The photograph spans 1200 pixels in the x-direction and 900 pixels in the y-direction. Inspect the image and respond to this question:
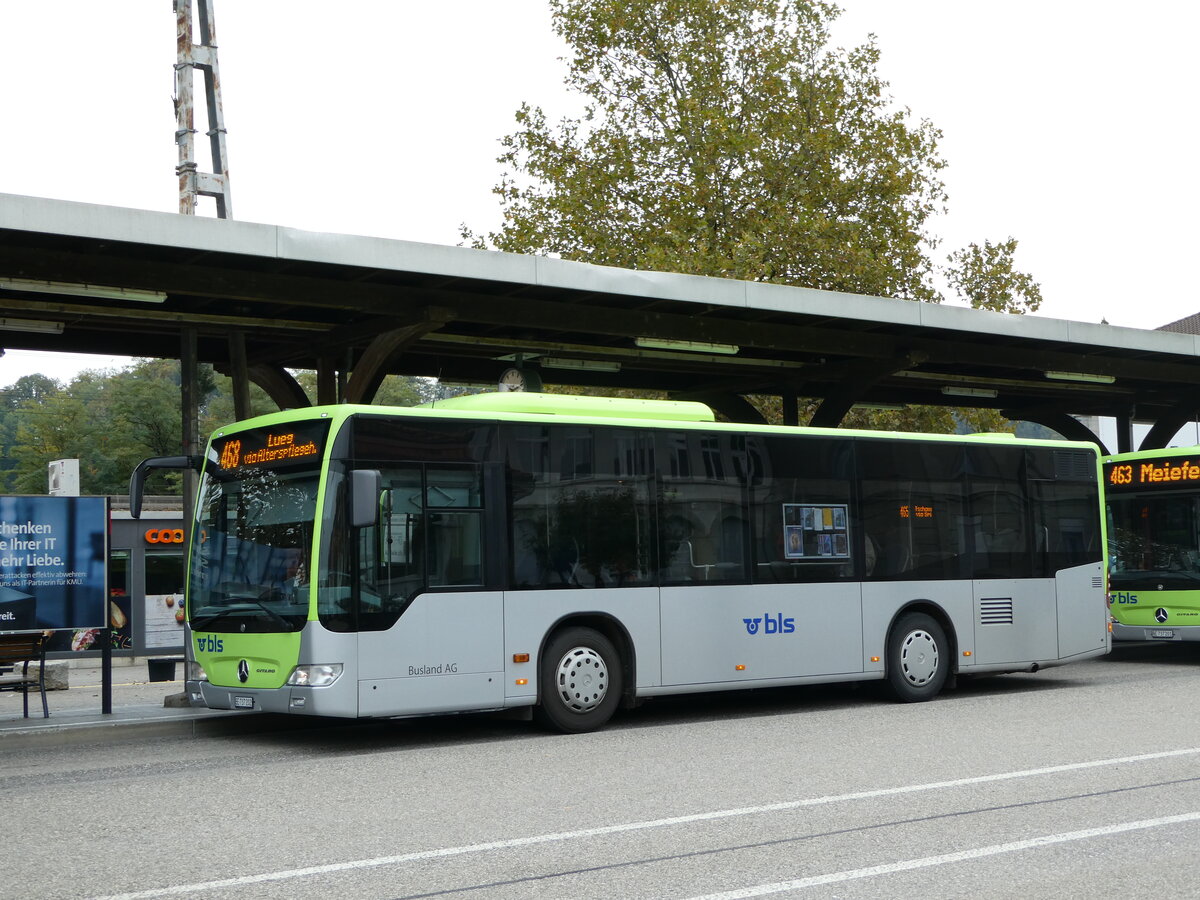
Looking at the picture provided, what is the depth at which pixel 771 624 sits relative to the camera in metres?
13.4

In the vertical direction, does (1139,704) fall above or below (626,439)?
below

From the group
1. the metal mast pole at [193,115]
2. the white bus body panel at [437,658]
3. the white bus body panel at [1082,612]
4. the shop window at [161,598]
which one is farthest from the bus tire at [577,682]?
the shop window at [161,598]

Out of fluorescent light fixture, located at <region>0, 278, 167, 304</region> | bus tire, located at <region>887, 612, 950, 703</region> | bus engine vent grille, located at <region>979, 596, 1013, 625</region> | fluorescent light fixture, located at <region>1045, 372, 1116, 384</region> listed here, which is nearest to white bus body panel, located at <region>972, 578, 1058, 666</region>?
bus engine vent grille, located at <region>979, 596, 1013, 625</region>

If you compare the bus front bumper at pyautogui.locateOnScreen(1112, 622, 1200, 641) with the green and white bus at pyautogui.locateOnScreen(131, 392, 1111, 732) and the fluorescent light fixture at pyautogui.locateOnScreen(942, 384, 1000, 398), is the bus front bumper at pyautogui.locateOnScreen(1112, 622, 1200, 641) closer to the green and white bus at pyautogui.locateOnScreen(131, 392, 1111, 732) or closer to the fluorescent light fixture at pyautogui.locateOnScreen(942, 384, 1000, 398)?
the green and white bus at pyautogui.locateOnScreen(131, 392, 1111, 732)

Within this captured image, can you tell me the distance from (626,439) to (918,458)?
3778 millimetres

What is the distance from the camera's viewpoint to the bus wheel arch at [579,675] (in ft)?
39.2

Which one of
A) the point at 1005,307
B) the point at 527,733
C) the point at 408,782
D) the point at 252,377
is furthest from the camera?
the point at 1005,307

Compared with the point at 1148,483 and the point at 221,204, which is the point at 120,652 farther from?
the point at 1148,483

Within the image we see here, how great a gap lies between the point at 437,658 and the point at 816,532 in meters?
4.45

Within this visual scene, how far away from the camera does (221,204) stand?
711 inches

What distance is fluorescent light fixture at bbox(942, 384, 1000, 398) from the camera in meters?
23.5

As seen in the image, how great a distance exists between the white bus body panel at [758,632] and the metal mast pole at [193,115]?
29.1 feet

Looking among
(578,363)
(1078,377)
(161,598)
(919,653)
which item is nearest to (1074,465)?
(919,653)

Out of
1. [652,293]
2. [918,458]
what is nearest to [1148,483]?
[918,458]
